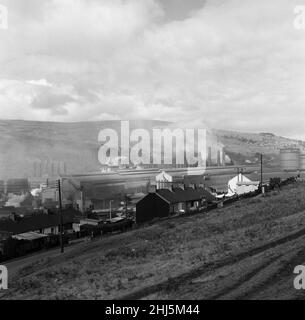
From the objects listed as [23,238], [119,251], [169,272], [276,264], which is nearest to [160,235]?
[119,251]

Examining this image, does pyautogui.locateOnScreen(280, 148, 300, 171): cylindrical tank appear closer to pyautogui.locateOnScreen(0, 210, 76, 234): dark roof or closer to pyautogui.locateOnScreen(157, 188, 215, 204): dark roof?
pyautogui.locateOnScreen(157, 188, 215, 204): dark roof

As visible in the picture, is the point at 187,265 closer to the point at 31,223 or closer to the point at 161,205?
the point at 161,205

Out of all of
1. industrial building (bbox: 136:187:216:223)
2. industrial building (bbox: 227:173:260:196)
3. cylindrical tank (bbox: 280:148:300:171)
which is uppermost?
cylindrical tank (bbox: 280:148:300:171)

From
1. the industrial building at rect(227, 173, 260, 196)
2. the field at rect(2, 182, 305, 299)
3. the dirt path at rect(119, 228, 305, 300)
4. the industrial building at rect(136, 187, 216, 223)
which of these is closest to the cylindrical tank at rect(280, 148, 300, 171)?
the industrial building at rect(227, 173, 260, 196)

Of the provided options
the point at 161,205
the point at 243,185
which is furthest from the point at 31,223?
the point at 243,185
